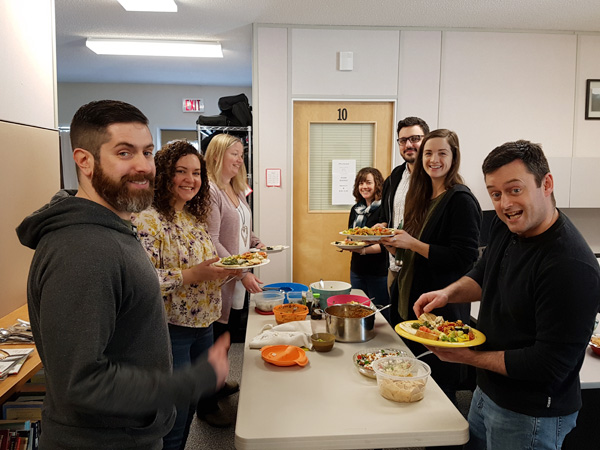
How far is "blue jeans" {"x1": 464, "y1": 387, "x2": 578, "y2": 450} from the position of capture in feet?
4.15

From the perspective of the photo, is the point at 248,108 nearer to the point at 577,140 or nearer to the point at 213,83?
the point at 213,83

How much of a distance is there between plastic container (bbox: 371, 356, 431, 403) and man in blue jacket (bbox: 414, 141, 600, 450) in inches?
4.8

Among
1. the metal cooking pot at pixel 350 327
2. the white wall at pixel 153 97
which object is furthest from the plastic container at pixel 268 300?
the white wall at pixel 153 97

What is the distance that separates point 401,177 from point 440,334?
165 centimetres

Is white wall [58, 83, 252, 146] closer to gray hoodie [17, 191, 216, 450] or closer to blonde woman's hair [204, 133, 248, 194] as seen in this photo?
blonde woman's hair [204, 133, 248, 194]

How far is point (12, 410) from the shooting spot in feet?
6.35

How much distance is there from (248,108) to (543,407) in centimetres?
428

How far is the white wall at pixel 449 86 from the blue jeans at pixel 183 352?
234 centimetres

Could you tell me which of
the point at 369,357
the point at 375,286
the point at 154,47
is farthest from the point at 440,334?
the point at 154,47

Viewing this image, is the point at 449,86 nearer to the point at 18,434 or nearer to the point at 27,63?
the point at 27,63

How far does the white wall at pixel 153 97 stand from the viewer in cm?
674

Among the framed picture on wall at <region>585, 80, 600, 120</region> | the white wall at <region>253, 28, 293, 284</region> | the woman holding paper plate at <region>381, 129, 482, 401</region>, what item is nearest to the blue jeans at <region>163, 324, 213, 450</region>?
the woman holding paper plate at <region>381, 129, 482, 401</region>

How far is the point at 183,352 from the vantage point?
192 cm

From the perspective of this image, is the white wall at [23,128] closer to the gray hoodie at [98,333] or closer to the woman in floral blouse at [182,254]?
the woman in floral blouse at [182,254]
